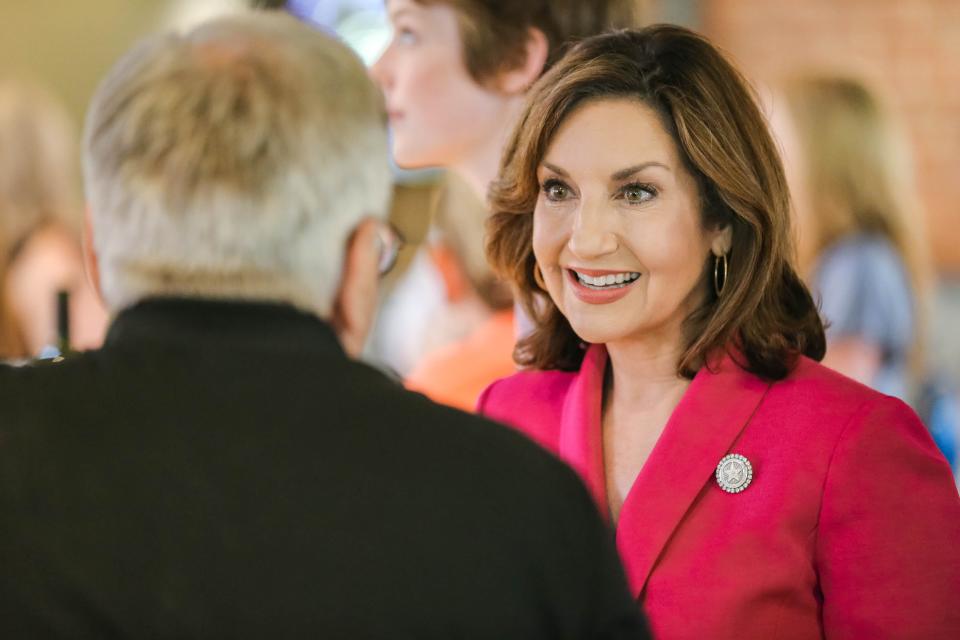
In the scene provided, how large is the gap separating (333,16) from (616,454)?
16.3 ft

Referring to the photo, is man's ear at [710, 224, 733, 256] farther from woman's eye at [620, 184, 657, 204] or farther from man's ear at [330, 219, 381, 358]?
man's ear at [330, 219, 381, 358]

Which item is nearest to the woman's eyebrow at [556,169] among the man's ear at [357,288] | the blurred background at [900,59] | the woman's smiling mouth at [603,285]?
the woman's smiling mouth at [603,285]

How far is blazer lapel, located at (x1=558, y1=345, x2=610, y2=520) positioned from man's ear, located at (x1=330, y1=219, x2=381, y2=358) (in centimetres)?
66

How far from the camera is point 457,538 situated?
3.58 feet

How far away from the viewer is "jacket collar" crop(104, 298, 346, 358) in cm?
113

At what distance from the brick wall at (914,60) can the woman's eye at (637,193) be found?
378 centimetres

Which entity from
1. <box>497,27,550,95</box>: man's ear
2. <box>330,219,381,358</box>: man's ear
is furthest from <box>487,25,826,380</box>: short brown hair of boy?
<box>330,219,381,358</box>: man's ear

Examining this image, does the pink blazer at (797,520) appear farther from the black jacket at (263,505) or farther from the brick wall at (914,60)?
the brick wall at (914,60)

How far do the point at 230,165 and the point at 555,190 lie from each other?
81 centimetres

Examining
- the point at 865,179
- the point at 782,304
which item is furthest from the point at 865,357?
the point at 782,304

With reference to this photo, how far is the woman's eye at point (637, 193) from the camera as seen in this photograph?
5.79 feet

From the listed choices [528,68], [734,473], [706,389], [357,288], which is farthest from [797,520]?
[528,68]

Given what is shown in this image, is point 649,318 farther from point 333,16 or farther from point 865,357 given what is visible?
point 333,16

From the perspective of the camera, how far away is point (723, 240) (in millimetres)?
1810
